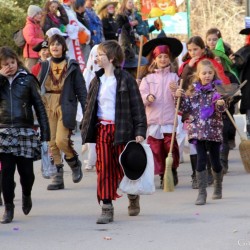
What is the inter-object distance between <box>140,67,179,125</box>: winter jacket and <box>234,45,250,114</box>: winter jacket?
6.34ft

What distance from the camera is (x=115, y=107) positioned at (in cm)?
883

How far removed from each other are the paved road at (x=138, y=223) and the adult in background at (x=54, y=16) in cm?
516

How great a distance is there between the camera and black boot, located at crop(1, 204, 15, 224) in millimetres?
8820

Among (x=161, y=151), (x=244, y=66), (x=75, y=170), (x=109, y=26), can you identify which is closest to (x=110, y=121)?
(x=161, y=151)

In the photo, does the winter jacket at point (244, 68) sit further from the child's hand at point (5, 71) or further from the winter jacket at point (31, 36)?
the child's hand at point (5, 71)

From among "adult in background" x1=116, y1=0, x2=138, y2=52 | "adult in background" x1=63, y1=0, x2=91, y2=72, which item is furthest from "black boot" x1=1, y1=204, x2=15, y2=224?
"adult in background" x1=116, y1=0, x2=138, y2=52

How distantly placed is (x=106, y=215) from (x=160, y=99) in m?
2.44

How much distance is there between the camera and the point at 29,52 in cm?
1603

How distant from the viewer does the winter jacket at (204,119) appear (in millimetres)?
9742

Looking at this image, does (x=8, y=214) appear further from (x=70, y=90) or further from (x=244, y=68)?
(x=244, y=68)

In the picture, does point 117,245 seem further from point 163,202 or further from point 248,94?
point 248,94

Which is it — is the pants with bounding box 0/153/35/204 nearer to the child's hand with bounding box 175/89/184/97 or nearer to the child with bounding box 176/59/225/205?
the child with bounding box 176/59/225/205

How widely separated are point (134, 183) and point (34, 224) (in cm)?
98

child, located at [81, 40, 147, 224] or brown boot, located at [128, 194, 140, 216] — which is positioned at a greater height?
child, located at [81, 40, 147, 224]
